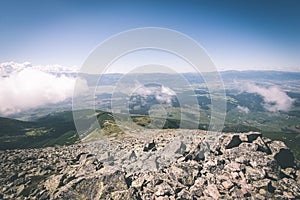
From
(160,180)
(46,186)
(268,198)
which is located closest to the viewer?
(268,198)

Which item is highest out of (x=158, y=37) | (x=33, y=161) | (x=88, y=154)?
(x=158, y=37)

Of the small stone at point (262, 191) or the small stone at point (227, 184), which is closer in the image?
the small stone at point (262, 191)

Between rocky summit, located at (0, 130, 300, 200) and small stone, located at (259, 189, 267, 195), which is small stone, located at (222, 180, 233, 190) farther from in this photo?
small stone, located at (259, 189, 267, 195)

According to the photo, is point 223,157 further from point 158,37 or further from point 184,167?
point 158,37

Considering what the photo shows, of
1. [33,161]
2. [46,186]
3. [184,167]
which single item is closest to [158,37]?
[184,167]

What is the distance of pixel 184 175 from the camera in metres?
45.5

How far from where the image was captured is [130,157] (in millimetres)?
56969

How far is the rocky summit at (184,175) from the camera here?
41562 mm

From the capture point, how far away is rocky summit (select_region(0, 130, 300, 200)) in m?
41.6

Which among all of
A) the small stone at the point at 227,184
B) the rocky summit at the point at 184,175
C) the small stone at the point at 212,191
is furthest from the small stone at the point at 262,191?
the small stone at the point at 212,191

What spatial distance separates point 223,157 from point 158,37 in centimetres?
2982

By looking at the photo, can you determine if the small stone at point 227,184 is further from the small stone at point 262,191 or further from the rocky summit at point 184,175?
the small stone at point 262,191

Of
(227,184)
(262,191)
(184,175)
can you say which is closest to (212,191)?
(227,184)

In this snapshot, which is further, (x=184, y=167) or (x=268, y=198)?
(x=184, y=167)
